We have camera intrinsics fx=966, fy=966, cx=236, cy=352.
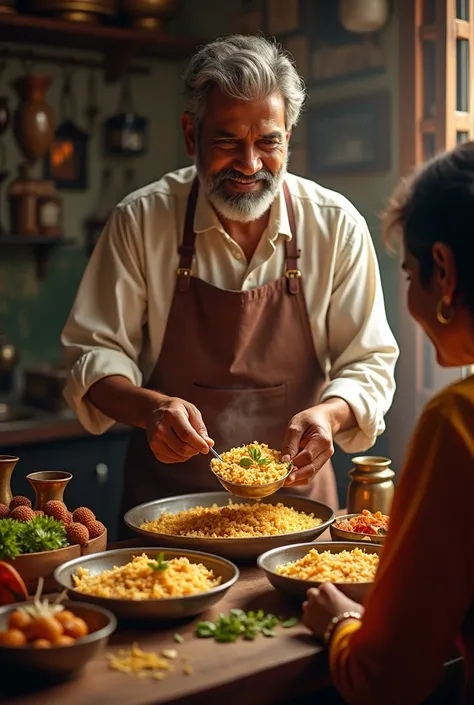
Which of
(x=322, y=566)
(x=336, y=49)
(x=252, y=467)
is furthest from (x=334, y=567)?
(x=336, y=49)

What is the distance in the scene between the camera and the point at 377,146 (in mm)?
4297

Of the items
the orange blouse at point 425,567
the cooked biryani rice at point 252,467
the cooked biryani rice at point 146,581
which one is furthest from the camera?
the cooked biryani rice at point 252,467

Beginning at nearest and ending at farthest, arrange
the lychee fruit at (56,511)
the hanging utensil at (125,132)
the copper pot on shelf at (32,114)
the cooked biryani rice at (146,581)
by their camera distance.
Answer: the cooked biryani rice at (146,581) < the lychee fruit at (56,511) < the copper pot on shelf at (32,114) < the hanging utensil at (125,132)

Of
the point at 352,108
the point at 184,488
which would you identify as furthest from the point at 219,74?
the point at 352,108

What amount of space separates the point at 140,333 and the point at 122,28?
2431 mm

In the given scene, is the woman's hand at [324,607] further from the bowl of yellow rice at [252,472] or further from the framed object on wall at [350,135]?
the framed object on wall at [350,135]

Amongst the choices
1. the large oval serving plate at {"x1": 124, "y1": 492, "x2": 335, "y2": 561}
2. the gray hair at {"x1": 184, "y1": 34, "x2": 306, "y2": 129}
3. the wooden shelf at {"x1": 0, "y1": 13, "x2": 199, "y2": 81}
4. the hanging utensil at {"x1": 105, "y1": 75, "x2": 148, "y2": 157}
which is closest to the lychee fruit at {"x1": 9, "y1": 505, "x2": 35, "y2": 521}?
the large oval serving plate at {"x1": 124, "y1": 492, "x2": 335, "y2": 561}

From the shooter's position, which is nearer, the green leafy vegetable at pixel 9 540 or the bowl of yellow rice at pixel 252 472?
the green leafy vegetable at pixel 9 540

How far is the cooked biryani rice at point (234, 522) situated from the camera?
2.21 m

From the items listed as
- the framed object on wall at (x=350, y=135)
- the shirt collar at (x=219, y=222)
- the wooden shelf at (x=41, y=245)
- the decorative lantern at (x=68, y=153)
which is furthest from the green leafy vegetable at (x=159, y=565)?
the decorative lantern at (x=68, y=153)

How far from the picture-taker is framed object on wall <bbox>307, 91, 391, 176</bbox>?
4.27m

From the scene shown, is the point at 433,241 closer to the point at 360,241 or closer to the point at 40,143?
the point at 360,241

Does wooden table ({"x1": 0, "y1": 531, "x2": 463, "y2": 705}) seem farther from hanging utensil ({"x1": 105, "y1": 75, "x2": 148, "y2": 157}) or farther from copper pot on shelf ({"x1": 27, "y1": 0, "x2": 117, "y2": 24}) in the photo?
hanging utensil ({"x1": 105, "y1": 75, "x2": 148, "y2": 157})

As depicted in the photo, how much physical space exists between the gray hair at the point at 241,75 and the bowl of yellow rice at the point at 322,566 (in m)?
1.24
